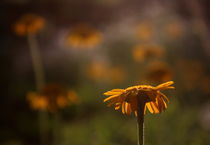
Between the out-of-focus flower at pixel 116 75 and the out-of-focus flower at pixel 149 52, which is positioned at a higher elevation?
the out-of-focus flower at pixel 149 52

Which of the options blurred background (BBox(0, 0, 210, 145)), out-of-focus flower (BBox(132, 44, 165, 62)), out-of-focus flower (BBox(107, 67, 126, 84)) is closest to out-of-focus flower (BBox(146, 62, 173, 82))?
blurred background (BBox(0, 0, 210, 145))

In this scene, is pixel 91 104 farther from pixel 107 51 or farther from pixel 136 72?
pixel 107 51

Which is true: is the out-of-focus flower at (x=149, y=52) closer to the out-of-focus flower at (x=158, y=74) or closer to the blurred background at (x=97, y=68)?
the blurred background at (x=97, y=68)

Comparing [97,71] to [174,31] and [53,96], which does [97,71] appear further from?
[53,96]

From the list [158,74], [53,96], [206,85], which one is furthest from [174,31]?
[53,96]

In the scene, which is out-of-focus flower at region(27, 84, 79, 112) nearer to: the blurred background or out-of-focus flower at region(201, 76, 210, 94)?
the blurred background

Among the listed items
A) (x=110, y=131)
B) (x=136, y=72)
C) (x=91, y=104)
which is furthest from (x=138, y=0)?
(x=110, y=131)

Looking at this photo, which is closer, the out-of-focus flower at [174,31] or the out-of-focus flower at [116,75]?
the out-of-focus flower at [116,75]

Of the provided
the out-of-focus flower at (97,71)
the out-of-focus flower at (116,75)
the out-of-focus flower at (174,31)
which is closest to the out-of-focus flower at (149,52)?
the out-of-focus flower at (116,75)
